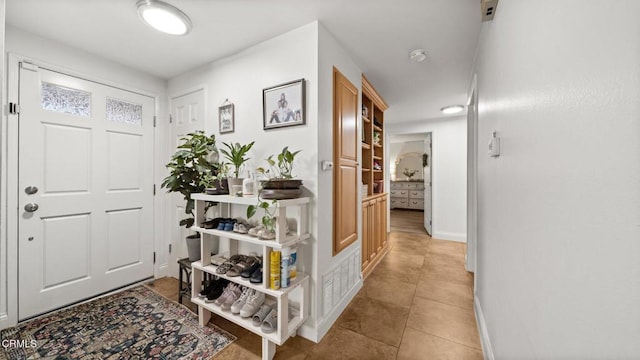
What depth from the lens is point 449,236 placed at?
413 centimetres

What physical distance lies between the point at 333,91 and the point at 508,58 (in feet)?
3.70

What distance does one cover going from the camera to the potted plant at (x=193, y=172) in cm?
193

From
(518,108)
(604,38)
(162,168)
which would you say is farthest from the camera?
(162,168)

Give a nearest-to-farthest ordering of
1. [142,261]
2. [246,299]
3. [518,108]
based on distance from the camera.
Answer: [518,108], [246,299], [142,261]

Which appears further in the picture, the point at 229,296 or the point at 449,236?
the point at 449,236

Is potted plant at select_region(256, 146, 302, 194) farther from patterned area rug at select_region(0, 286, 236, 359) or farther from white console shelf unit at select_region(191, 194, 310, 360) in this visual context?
patterned area rug at select_region(0, 286, 236, 359)

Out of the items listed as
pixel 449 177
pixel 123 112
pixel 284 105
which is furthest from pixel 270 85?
pixel 449 177

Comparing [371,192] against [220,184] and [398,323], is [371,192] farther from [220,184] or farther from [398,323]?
[220,184]

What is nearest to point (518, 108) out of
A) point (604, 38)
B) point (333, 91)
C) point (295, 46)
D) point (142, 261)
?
point (604, 38)

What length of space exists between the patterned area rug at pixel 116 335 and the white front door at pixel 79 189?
0.23 m

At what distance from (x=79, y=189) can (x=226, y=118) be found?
156 cm

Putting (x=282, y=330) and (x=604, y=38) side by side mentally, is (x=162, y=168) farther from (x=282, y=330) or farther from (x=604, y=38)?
(x=604, y=38)

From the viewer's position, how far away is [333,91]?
5.92 ft

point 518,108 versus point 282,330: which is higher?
point 518,108
